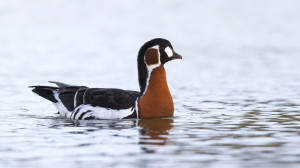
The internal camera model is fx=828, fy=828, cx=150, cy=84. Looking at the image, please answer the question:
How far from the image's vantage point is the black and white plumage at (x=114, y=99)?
1566 centimetres

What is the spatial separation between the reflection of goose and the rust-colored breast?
136 mm

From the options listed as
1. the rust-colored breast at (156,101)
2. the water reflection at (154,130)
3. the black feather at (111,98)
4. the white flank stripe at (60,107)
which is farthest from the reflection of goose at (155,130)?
the white flank stripe at (60,107)

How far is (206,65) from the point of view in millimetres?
26328

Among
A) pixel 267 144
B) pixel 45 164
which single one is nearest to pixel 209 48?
pixel 267 144

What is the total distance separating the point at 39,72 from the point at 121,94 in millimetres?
9106

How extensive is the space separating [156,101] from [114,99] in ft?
2.63

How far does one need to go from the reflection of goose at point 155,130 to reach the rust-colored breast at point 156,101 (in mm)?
136

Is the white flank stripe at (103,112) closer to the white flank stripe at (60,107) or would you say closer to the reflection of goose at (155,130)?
the reflection of goose at (155,130)

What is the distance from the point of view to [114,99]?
620 inches

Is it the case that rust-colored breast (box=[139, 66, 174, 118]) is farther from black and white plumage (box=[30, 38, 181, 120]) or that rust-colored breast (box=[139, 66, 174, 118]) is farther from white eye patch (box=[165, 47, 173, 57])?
white eye patch (box=[165, 47, 173, 57])

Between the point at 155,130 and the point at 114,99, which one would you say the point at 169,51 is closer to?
the point at 114,99

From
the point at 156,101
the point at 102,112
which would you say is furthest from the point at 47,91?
the point at 156,101

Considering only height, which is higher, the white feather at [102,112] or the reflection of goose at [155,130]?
the white feather at [102,112]

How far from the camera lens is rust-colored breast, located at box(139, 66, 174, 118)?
51.4 feet
